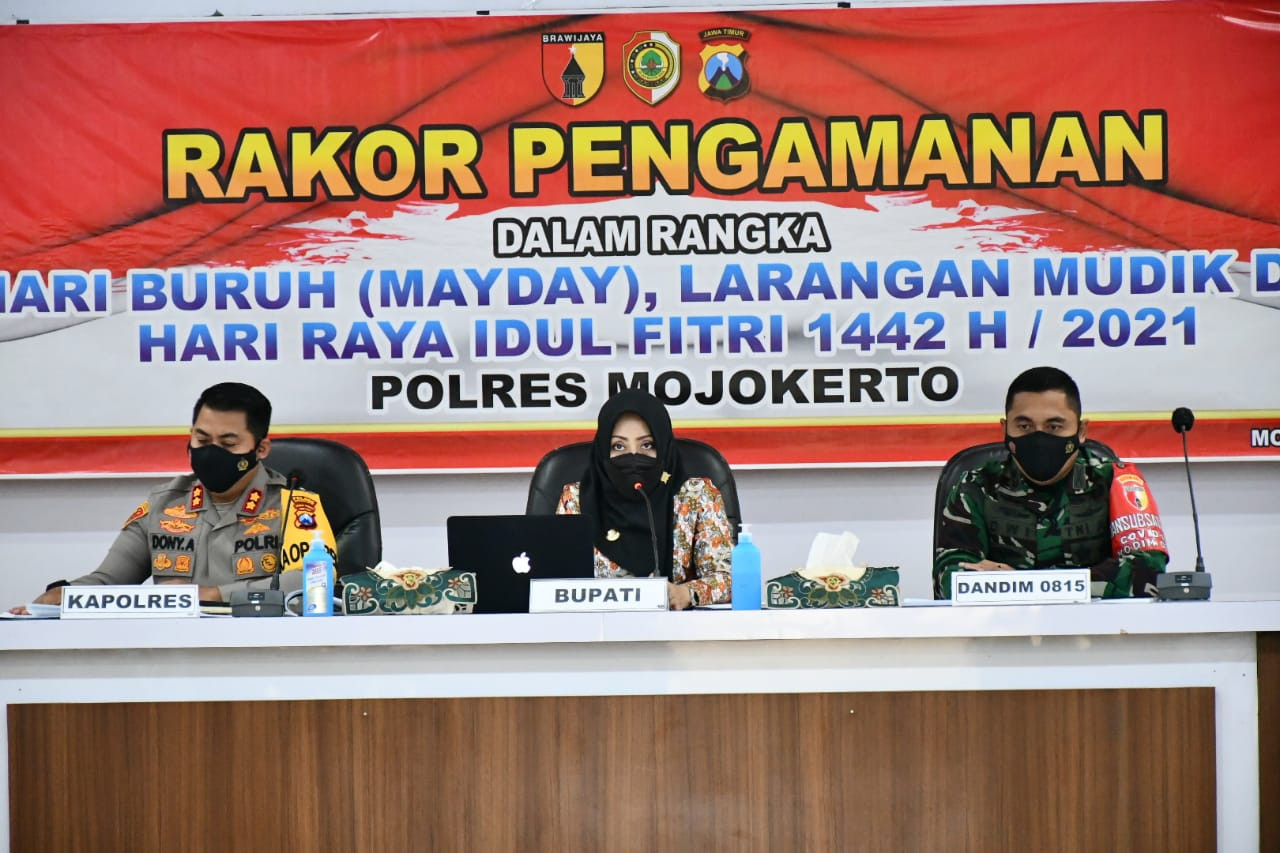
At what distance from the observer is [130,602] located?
7.10 ft

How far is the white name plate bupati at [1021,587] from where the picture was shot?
213cm

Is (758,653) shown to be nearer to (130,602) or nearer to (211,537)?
(130,602)

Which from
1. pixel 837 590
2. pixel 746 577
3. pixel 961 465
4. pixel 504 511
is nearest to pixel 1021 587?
pixel 837 590

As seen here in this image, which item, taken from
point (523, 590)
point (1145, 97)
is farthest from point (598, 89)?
point (523, 590)

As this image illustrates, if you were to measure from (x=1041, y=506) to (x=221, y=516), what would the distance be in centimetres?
174

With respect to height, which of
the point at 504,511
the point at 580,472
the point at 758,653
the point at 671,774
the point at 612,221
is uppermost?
the point at 612,221

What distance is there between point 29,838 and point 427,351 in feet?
5.87

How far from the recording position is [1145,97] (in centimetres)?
358

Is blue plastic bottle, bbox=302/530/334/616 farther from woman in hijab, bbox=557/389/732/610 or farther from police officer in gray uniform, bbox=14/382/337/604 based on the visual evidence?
woman in hijab, bbox=557/389/732/610

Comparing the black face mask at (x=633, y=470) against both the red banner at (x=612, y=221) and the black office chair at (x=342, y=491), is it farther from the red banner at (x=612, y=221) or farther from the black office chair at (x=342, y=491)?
the red banner at (x=612, y=221)

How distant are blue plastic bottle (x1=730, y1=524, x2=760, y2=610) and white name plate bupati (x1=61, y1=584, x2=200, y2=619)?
890 mm

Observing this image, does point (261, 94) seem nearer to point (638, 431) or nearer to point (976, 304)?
point (638, 431)

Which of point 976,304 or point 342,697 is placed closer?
point 342,697

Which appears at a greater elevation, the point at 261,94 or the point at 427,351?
the point at 261,94
